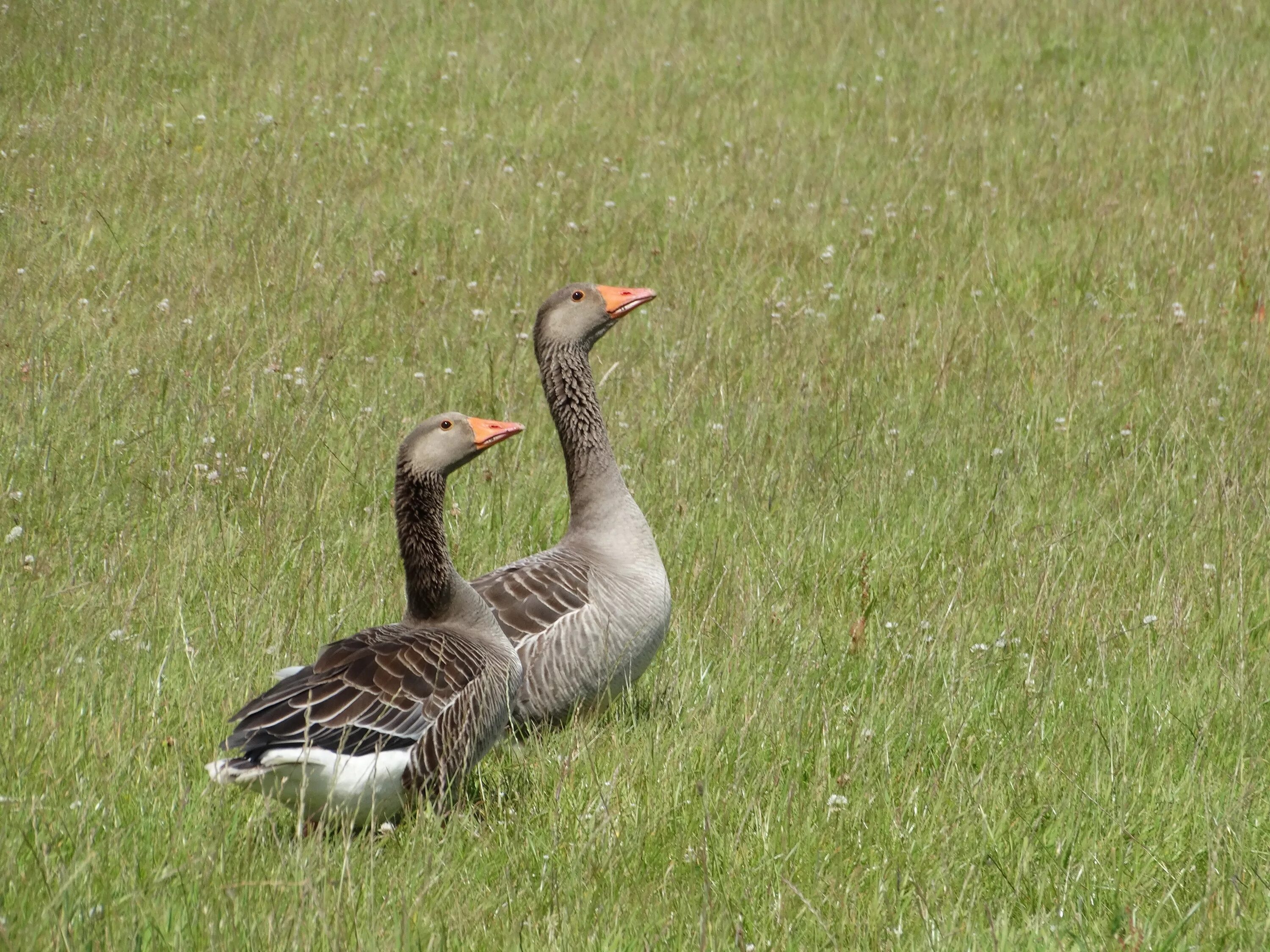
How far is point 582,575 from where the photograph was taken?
498 cm

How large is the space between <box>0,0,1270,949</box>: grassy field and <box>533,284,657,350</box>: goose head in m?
1.02

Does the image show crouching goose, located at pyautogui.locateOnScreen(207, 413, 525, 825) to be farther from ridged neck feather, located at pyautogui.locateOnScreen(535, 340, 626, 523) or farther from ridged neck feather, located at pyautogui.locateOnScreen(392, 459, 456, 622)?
ridged neck feather, located at pyautogui.locateOnScreen(535, 340, 626, 523)

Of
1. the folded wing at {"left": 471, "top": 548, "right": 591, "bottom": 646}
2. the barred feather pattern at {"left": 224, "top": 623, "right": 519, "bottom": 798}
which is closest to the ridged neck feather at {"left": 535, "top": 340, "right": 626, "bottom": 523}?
the folded wing at {"left": 471, "top": 548, "right": 591, "bottom": 646}

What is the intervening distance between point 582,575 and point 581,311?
47.3 inches

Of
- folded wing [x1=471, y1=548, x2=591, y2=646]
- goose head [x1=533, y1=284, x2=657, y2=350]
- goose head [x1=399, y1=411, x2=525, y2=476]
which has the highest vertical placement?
goose head [x1=533, y1=284, x2=657, y2=350]

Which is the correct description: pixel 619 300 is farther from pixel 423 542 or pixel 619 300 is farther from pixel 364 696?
pixel 364 696

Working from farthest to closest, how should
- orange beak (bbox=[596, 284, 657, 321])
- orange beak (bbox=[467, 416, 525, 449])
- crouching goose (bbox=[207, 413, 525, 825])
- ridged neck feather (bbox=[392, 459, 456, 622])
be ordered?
orange beak (bbox=[596, 284, 657, 321]) < orange beak (bbox=[467, 416, 525, 449]) < ridged neck feather (bbox=[392, 459, 456, 622]) < crouching goose (bbox=[207, 413, 525, 825])

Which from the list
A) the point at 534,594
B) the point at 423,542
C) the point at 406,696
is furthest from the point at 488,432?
the point at 406,696

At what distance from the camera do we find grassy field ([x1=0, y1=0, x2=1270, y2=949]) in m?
3.57

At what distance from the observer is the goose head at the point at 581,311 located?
18.1ft

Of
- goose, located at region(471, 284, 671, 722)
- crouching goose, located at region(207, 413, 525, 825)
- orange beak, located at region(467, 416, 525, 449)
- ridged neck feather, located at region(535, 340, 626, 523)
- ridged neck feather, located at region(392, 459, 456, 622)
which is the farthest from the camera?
ridged neck feather, located at region(535, 340, 626, 523)

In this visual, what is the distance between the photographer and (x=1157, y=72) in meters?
13.4

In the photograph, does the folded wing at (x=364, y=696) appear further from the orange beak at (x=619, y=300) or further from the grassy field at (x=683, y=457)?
the orange beak at (x=619, y=300)

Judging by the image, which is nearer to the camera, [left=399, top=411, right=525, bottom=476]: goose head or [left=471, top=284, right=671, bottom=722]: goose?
[left=399, top=411, right=525, bottom=476]: goose head
